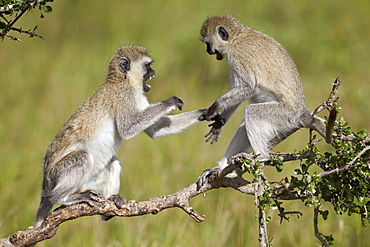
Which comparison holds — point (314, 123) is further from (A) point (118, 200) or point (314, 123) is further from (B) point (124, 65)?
(B) point (124, 65)

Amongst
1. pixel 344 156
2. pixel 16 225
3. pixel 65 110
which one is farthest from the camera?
pixel 65 110

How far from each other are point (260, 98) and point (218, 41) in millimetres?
1002

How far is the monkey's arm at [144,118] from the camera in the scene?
6195 millimetres

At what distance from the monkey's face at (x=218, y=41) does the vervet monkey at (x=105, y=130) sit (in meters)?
0.79

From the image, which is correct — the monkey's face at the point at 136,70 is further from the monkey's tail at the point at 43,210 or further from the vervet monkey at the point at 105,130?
the monkey's tail at the point at 43,210

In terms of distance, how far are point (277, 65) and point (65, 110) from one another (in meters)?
5.77

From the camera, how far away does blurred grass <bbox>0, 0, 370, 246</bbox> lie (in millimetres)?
7699

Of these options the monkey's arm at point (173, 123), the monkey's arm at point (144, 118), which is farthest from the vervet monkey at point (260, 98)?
the monkey's arm at point (144, 118)

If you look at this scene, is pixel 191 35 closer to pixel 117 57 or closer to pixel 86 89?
pixel 86 89

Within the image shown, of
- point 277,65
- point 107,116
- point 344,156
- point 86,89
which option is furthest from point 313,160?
point 86,89

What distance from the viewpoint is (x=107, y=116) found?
643cm

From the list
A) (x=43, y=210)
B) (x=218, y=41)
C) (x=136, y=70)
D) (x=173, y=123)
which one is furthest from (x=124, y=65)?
(x=43, y=210)

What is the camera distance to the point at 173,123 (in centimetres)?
644

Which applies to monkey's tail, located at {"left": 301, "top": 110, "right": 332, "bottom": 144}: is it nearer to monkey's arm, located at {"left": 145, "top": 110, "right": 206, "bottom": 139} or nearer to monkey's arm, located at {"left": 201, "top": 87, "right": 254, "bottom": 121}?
monkey's arm, located at {"left": 201, "top": 87, "right": 254, "bottom": 121}
